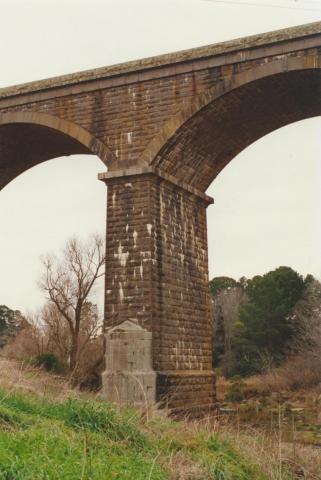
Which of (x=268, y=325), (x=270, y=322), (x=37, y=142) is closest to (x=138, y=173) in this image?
(x=37, y=142)

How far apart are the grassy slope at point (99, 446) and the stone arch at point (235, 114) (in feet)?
25.4

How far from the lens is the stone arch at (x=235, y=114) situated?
12.7 m

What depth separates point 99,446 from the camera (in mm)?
5199

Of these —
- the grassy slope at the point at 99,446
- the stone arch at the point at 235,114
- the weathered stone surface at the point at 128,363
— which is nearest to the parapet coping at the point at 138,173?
the stone arch at the point at 235,114

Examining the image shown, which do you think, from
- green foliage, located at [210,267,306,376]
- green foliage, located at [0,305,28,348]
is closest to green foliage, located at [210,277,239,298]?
green foliage, located at [210,267,306,376]

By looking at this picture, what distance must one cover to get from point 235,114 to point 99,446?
32.8 feet

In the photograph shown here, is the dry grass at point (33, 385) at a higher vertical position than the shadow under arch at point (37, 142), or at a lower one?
lower

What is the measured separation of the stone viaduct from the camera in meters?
12.7

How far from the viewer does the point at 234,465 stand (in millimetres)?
5633

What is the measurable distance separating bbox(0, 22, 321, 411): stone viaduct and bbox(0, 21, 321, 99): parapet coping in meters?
0.03

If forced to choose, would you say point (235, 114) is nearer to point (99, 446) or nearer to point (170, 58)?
point (170, 58)

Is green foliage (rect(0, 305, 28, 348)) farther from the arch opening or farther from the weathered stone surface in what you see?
the weathered stone surface

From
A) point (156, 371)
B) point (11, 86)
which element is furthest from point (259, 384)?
point (11, 86)

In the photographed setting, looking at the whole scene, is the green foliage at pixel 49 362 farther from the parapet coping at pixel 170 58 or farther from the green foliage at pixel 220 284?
the green foliage at pixel 220 284
